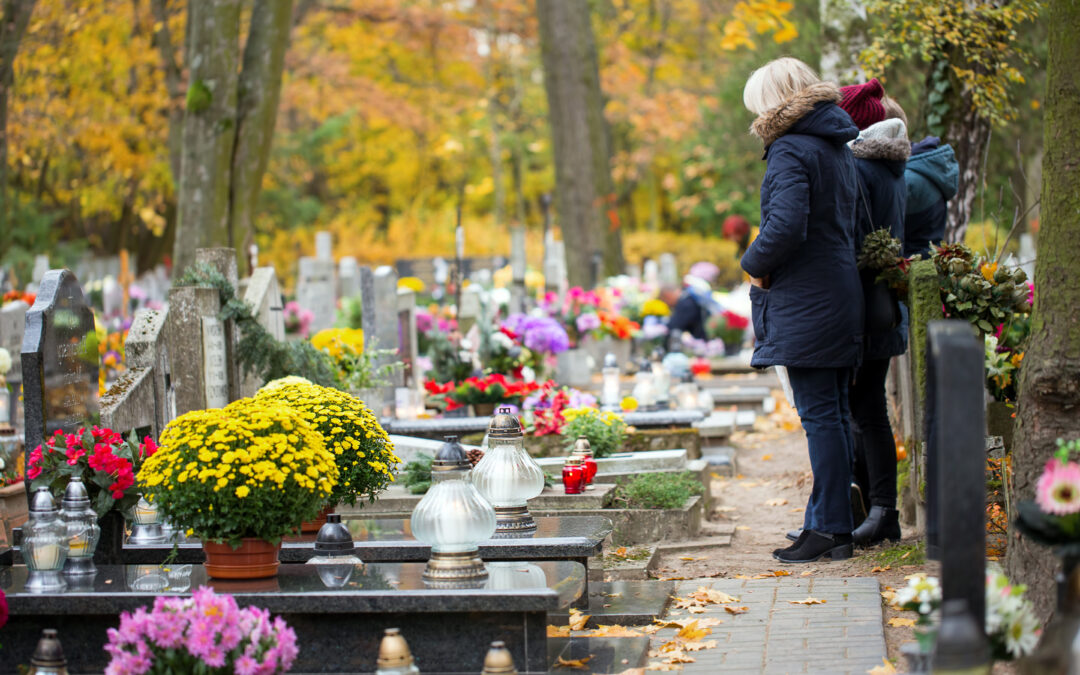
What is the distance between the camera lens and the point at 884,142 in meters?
6.38

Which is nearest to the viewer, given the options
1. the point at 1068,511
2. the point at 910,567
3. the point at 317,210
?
the point at 1068,511

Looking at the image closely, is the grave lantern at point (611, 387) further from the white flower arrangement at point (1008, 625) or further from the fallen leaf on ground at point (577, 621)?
the white flower arrangement at point (1008, 625)

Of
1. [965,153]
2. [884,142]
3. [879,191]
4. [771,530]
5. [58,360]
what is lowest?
[771,530]

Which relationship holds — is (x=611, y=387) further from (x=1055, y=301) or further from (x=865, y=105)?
(x=1055, y=301)

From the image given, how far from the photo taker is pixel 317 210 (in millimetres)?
35469

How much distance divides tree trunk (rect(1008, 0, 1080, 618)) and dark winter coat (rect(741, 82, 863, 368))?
1130 mm

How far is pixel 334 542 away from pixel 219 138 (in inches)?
321

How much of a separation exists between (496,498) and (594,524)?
0.51 m

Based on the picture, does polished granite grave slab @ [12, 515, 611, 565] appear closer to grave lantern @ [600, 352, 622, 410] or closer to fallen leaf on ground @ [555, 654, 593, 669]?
fallen leaf on ground @ [555, 654, 593, 669]

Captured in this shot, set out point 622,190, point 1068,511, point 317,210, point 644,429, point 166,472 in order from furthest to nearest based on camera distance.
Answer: point 622,190 → point 317,210 → point 644,429 → point 166,472 → point 1068,511

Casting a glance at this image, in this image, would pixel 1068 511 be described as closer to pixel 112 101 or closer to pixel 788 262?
pixel 788 262

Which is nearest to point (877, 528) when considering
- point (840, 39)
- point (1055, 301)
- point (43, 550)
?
point (1055, 301)

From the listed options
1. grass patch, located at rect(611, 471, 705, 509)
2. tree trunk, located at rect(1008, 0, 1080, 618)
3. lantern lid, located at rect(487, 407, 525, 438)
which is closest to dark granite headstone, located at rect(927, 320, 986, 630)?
tree trunk, located at rect(1008, 0, 1080, 618)

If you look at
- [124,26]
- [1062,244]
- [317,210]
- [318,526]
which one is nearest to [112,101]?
[124,26]
